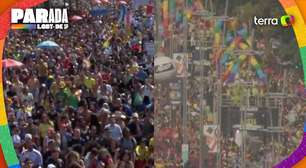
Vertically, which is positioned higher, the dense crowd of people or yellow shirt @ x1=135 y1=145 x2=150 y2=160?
the dense crowd of people

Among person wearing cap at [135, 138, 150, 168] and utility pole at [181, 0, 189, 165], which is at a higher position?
utility pole at [181, 0, 189, 165]

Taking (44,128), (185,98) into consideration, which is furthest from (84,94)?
(185,98)

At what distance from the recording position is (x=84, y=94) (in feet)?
43.5

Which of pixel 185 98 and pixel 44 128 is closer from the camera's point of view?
pixel 44 128

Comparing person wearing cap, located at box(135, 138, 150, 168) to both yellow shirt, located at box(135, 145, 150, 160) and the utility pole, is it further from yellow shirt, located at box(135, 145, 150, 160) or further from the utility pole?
the utility pole

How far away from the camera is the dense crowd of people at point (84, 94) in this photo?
13.2 meters

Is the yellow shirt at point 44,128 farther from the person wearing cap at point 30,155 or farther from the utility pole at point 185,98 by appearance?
the utility pole at point 185,98

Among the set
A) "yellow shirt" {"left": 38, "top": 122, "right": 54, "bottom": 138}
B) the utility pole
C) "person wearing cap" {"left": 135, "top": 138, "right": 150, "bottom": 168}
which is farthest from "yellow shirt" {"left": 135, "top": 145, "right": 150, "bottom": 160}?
"yellow shirt" {"left": 38, "top": 122, "right": 54, "bottom": 138}

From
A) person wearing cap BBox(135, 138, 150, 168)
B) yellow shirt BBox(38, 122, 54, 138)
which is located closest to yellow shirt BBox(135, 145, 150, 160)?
person wearing cap BBox(135, 138, 150, 168)

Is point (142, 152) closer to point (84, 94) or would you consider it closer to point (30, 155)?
point (84, 94)

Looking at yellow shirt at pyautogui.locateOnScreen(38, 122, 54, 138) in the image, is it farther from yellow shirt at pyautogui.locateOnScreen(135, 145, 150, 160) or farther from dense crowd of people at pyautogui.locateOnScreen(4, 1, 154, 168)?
yellow shirt at pyautogui.locateOnScreen(135, 145, 150, 160)

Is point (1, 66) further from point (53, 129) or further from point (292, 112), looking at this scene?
point (292, 112)

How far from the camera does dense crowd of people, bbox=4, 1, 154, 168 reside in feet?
43.3

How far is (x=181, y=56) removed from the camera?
43.7 ft
